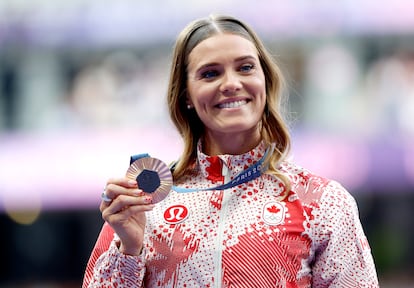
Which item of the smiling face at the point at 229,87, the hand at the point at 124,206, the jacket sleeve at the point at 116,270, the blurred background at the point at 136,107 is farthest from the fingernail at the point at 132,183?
the blurred background at the point at 136,107

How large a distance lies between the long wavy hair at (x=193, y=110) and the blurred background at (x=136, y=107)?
8.70 m

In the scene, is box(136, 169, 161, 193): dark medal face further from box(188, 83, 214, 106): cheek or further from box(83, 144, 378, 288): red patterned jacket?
box(188, 83, 214, 106): cheek

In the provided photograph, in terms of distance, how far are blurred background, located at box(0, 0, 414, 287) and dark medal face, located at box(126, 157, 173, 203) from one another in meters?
9.06

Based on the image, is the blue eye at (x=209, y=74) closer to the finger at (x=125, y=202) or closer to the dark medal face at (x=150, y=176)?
the dark medal face at (x=150, y=176)

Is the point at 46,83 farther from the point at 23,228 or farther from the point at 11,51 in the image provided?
the point at 23,228

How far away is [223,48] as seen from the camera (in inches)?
130

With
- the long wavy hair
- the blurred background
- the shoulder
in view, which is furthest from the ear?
the blurred background

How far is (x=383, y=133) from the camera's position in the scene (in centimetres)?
1283

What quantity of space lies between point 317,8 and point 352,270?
35.1 ft

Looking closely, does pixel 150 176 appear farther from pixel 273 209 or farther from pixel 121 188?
pixel 273 209

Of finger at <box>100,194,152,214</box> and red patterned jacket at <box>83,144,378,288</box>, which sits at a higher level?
finger at <box>100,194,152,214</box>

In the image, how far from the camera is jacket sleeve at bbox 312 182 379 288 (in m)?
3.21

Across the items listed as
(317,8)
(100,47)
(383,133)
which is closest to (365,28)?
(317,8)

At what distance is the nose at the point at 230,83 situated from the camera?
3254 millimetres
